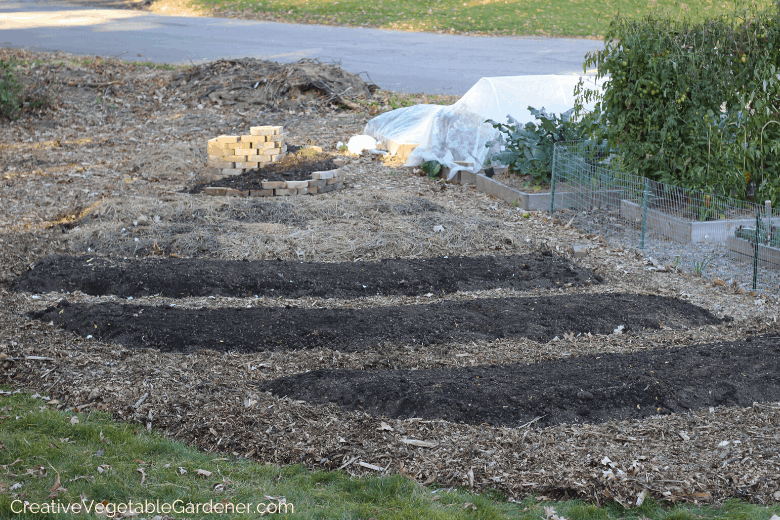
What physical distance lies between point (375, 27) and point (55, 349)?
804 inches

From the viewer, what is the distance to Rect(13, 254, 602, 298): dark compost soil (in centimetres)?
639

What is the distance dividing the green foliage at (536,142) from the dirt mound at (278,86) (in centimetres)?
526

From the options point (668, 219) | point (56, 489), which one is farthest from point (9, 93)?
point (56, 489)

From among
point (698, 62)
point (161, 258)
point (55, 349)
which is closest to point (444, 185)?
point (698, 62)

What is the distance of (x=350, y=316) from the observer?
575 centimetres

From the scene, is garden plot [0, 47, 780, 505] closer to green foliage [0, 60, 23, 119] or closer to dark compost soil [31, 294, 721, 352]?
dark compost soil [31, 294, 721, 352]

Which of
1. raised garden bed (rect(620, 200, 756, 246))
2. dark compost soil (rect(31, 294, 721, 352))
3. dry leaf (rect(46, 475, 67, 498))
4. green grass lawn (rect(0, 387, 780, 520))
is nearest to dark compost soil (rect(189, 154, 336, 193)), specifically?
dark compost soil (rect(31, 294, 721, 352))

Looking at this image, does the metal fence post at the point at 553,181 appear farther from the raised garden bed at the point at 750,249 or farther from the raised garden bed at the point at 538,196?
the raised garden bed at the point at 750,249

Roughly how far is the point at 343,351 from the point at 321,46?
52.6ft

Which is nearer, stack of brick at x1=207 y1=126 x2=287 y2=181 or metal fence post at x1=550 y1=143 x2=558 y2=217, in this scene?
metal fence post at x1=550 y1=143 x2=558 y2=217

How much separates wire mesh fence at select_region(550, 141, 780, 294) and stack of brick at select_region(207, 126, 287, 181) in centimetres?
404

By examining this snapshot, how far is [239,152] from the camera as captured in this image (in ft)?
32.9

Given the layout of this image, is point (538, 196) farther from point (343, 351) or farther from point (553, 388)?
point (553, 388)

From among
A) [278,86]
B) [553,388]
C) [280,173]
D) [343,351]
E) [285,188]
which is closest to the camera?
[553,388]
